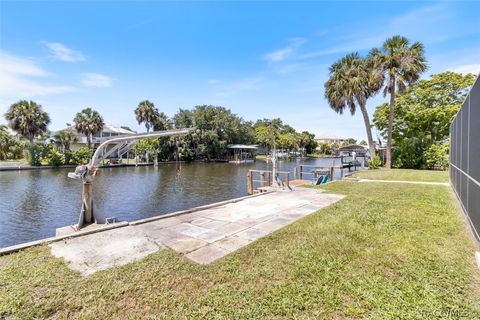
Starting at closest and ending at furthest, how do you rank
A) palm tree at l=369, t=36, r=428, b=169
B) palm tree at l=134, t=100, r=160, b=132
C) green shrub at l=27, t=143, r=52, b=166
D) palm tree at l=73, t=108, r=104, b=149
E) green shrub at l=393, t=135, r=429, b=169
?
palm tree at l=369, t=36, r=428, b=169 → green shrub at l=393, t=135, r=429, b=169 → green shrub at l=27, t=143, r=52, b=166 → palm tree at l=73, t=108, r=104, b=149 → palm tree at l=134, t=100, r=160, b=132

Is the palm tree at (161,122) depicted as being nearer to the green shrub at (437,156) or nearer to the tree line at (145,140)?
the tree line at (145,140)

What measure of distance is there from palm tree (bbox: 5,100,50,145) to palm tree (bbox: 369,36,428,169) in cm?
3720

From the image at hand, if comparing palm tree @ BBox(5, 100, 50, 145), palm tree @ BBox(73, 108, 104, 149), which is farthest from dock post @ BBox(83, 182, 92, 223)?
palm tree @ BBox(5, 100, 50, 145)

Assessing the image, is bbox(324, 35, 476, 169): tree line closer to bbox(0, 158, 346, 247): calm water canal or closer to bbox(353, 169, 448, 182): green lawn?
bbox(353, 169, 448, 182): green lawn

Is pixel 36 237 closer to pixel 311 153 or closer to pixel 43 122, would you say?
pixel 43 122

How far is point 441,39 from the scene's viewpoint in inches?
475

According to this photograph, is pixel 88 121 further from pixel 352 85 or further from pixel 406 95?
pixel 406 95

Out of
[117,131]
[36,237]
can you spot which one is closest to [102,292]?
[36,237]

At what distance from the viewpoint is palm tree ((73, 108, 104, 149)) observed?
3084 centimetres

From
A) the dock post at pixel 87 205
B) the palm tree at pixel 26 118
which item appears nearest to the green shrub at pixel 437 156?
the dock post at pixel 87 205

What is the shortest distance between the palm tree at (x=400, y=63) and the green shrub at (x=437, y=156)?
547 centimetres

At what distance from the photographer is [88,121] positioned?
3102 centimetres

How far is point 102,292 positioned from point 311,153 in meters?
78.6

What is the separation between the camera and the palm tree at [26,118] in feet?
91.1
